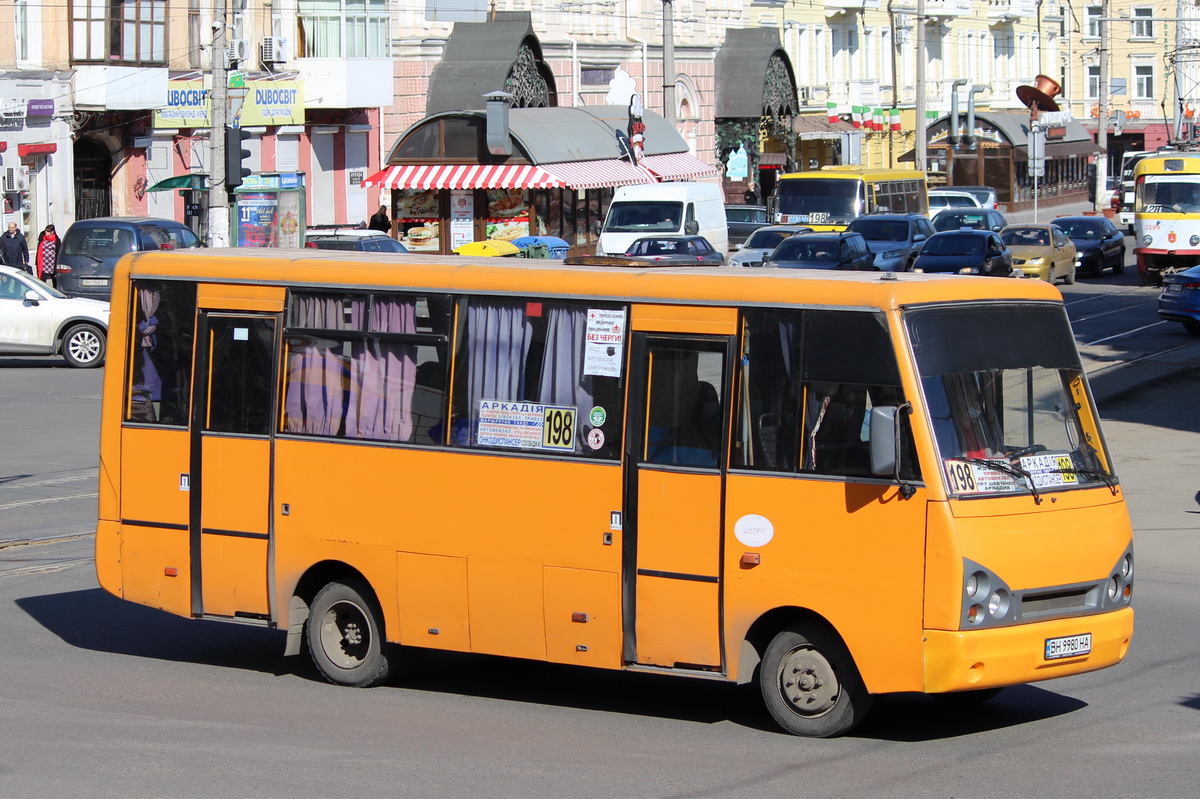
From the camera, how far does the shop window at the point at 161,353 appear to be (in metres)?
9.52

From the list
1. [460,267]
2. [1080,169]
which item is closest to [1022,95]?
[1080,169]

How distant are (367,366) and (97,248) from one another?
21.3 m

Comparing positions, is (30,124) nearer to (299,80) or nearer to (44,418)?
(299,80)

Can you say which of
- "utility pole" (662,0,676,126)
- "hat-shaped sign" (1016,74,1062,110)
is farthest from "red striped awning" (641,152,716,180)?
"hat-shaped sign" (1016,74,1062,110)

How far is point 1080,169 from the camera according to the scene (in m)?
77.8

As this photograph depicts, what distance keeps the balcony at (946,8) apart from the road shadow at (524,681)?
67.9m

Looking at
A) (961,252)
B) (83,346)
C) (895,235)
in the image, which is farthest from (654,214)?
(83,346)

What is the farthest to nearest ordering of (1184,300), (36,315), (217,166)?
1. (217,166)
2. (1184,300)
3. (36,315)

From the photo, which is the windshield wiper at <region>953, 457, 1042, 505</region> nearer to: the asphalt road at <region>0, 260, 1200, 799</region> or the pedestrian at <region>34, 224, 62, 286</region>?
the asphalt road at <region>0, 260, 1200, 799</region>

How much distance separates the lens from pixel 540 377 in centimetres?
853

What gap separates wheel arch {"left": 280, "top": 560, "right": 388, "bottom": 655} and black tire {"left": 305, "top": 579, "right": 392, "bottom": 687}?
0.14 ft

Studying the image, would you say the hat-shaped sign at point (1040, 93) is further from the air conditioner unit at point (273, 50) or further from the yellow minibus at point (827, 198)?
the air conditioner unit at point (273, 50)

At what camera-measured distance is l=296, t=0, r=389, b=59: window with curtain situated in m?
44.2

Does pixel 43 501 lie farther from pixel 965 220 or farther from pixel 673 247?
pixel 965 220
